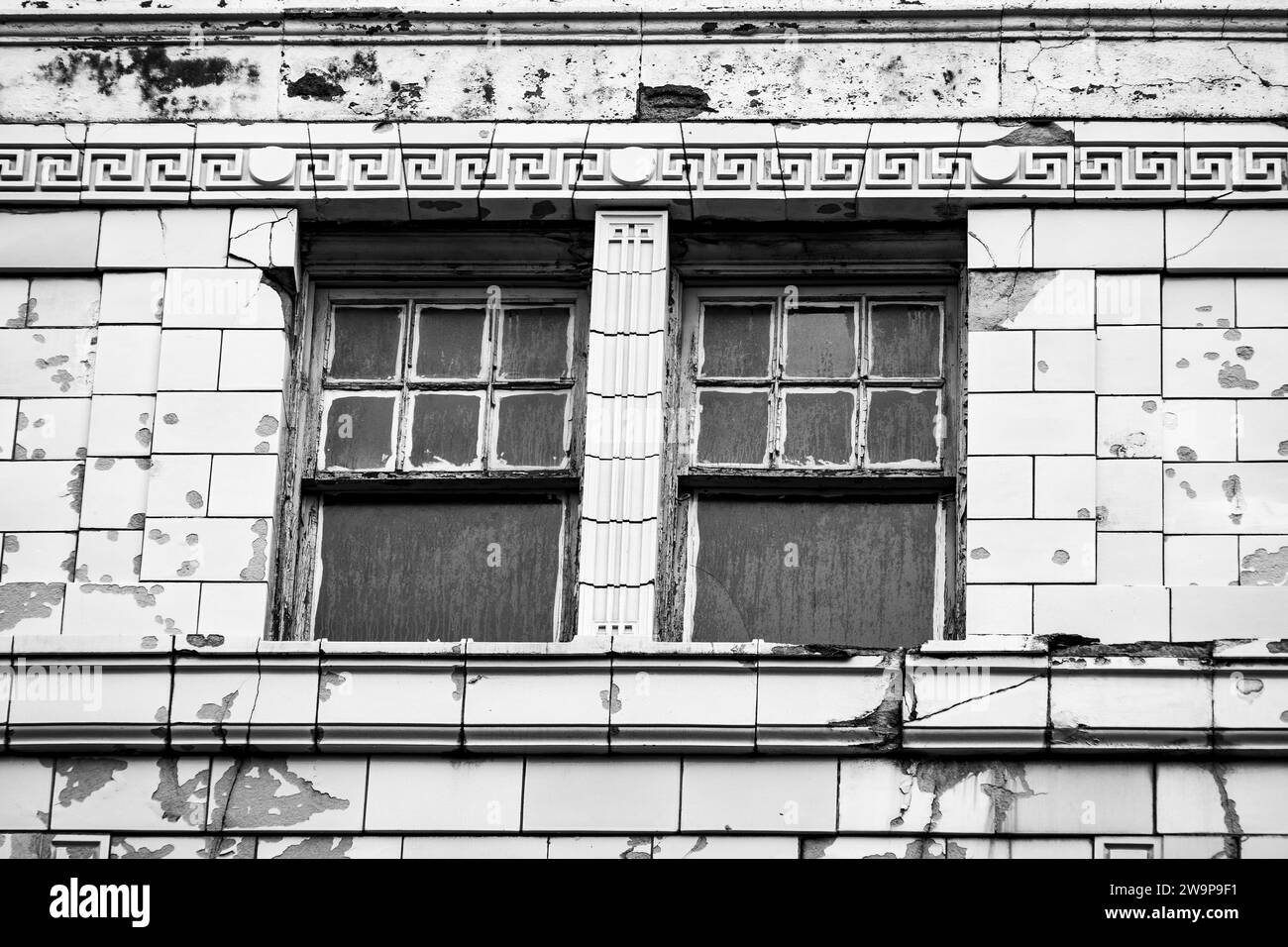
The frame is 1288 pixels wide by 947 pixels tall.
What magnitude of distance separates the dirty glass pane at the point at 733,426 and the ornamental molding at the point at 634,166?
0.73 meters

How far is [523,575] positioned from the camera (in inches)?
357

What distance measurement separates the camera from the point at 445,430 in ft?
30.3

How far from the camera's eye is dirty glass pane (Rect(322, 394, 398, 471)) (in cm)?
924

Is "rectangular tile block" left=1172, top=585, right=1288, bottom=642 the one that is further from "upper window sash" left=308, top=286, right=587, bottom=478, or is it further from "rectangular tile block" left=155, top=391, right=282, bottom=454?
"rectangular tile block" left=155, top=391, right=282, bottom=454

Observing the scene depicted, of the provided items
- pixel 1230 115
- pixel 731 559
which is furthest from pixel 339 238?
pixel 1230 115

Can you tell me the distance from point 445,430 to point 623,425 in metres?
0.76

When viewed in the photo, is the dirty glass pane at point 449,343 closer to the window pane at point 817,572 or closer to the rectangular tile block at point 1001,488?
the window pane at point 817,572

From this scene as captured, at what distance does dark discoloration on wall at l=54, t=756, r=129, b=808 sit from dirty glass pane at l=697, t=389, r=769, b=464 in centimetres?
252

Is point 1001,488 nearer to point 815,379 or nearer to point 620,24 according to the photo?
point 815,379

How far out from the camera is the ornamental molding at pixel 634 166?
9125 millimetres

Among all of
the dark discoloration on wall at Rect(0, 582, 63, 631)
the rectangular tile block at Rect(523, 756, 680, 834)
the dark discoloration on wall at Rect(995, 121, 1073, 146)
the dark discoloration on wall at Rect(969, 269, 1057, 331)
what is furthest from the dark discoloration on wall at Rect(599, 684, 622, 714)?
the dark discoloration on wall at Rect(995, 121, 1073, 146)

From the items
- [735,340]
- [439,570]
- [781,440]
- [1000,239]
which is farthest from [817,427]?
[439,570]
